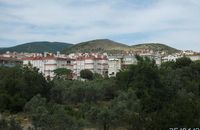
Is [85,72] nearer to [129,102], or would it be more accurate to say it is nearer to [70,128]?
[129,102]

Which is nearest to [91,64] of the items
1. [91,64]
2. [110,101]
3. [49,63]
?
[91,64]

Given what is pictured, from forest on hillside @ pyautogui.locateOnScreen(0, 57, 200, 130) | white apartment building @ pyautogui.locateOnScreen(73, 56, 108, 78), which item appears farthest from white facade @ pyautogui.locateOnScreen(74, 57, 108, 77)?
forest on hillside @ pyautogui.locateOnScreen(0, 57, 200, 130)

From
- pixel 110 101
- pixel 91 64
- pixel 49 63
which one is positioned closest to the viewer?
pixel 110 101

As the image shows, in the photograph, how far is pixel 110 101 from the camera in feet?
159

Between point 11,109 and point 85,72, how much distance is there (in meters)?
49.9

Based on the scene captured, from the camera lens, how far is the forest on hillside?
23.6 meters

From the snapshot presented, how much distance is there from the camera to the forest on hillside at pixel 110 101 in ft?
77.5

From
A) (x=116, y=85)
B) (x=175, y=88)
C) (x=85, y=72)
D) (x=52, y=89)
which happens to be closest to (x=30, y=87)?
(x=52, y=89)

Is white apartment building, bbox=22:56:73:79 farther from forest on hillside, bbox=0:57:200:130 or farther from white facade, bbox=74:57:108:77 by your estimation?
forest on hillside, bbox=0:57:200:130

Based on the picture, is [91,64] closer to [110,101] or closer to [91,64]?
[91,64]

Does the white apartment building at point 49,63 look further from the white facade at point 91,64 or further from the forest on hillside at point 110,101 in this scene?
the forest on hillside at point 110,101

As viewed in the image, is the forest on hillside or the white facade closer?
the forest on hillside

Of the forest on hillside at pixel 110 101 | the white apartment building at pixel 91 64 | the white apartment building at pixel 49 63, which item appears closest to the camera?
the forest on hillside at pixel 110 101

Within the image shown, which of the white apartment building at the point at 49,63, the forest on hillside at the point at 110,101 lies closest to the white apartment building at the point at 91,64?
the white apartment building at the point at 49,63
